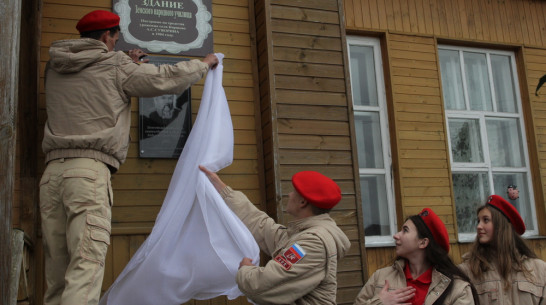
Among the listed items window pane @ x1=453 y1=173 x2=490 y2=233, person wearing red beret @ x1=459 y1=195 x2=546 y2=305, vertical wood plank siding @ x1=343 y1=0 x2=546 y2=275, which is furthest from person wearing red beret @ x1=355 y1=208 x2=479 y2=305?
window pane @ x1=453 y1=173 x2=490 y2=233

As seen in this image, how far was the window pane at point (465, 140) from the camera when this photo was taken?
20.2ft

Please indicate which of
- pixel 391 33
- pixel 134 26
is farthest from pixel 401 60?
pixel 134 26

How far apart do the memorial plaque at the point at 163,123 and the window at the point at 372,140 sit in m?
2.10

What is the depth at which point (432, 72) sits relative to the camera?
19.7 ft

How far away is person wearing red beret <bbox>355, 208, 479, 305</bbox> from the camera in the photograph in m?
3.03

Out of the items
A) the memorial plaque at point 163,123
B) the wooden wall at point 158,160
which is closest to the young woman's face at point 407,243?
the wooden wall at point 158,160

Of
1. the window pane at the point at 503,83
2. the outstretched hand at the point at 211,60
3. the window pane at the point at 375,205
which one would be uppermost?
the window pane at the point at 503,83

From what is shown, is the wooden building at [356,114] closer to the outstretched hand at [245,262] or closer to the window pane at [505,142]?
the window pane at [505,142]

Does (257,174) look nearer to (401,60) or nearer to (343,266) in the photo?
(343,266)

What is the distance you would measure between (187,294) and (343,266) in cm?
140

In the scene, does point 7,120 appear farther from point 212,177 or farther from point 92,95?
point 212,177

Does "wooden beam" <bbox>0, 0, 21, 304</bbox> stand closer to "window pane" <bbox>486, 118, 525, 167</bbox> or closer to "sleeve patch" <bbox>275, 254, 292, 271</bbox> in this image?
"sleeve patch" <bbox>275, 254, 292, 271</bbox>

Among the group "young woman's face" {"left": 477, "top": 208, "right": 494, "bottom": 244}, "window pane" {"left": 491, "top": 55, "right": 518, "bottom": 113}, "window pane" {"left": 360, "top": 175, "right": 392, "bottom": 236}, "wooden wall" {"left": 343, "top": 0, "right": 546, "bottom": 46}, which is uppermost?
"wooden wall" {"left": 343, "top": 0, "right": 546, "bottom": 46}

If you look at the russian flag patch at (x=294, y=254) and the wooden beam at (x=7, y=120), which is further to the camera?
the russian flag patch at (x=294, y=254)
